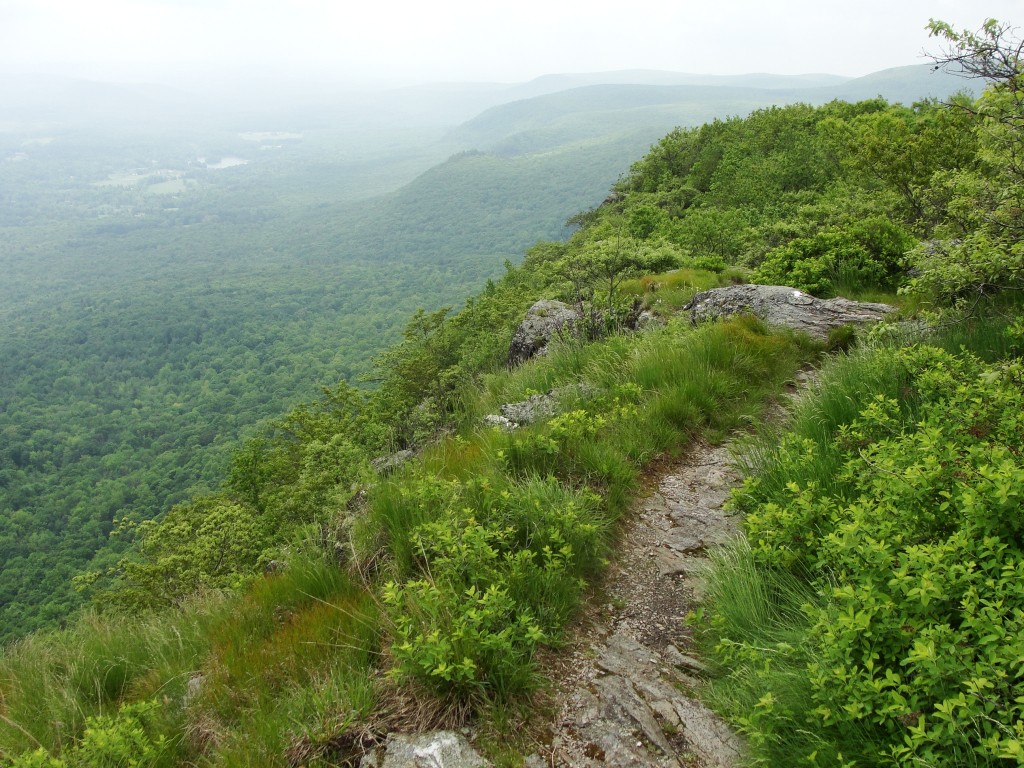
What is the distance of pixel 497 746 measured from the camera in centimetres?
229

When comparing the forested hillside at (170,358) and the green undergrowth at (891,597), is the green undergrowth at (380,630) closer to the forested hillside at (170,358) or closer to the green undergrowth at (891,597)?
the green undergrowth at (891,597)

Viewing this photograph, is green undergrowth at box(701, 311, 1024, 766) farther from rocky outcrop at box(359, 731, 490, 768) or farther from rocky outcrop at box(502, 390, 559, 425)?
rocky outcrop at box(502, 390, 559, 425)

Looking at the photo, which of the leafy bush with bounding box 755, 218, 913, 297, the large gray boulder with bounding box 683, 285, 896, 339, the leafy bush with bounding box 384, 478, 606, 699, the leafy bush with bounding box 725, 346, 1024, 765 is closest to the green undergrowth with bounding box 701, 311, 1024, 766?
the leafy bush with bounding box 725, 346, 1024, 765

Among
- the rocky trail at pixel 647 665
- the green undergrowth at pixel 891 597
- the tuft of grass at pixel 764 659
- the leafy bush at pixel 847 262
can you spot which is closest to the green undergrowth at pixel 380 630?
the rocky trail at pixel 647 665

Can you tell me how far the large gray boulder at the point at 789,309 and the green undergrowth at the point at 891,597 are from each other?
3.97 metres

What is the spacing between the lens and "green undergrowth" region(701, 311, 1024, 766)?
1.57 m

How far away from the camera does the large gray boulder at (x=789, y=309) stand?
23.6 ft

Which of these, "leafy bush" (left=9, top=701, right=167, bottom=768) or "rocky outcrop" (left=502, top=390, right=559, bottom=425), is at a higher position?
"rocky outcrop" (left=502, top=390, right=559, bottom=425)

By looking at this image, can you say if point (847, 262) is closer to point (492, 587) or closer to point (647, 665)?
point (647, 665)

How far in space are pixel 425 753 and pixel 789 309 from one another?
24.2 ft

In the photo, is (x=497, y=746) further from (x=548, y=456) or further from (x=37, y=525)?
(x=37, y=525)

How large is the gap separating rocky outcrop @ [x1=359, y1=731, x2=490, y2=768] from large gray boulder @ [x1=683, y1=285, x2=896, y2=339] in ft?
20.6

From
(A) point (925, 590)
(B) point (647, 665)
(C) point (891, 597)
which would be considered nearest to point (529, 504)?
(B) point (647, 665)

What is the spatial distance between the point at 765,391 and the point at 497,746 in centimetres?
446
